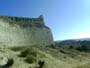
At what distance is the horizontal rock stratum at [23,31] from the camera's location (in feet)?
111

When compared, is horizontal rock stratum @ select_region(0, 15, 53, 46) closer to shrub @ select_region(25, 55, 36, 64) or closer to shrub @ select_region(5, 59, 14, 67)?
shrub @ select_region(25, 55, 36, 64)

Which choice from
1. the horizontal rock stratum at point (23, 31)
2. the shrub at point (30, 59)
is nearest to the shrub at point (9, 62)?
the shrub at point (30, 59)

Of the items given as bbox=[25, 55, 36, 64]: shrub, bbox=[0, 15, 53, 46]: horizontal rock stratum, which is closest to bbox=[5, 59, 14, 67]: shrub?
bbox=[25, 55, 36, 64]: shrub

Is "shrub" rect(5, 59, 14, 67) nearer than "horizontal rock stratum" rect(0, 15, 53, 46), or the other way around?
"shrub" rect(5, 59, 14, 67)

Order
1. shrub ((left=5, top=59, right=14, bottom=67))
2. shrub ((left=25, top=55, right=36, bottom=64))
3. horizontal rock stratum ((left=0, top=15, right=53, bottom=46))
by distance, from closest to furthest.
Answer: shrub ((left=5, top=59, right=14, bottom=67)) < shrub ((left=25, top=55, right=36, bottom=64)) < horizontal rock stratum ((left=0, top=15, right=53, bottom=46))

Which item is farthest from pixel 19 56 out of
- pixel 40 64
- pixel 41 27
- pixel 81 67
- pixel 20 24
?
pixel 41 27

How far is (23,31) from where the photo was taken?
38719 mm

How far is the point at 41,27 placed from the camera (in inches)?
1767

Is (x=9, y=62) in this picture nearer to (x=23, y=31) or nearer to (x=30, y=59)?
(x=30, y=59)

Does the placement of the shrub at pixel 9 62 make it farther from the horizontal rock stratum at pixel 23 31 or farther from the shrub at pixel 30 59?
the horizontal rock stratum at pixel 23 31

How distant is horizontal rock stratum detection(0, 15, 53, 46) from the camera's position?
33781 mm

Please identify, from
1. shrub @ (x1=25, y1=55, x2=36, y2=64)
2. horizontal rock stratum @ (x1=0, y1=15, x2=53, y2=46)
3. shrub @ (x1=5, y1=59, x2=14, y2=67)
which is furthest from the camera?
horizontal rock stratum @ (x1=0, y1=15, x2=53, y2=46)

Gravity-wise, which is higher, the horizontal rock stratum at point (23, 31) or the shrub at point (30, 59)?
the horizontal rock stratum at point (23, 31)

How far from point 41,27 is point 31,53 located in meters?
17.1
